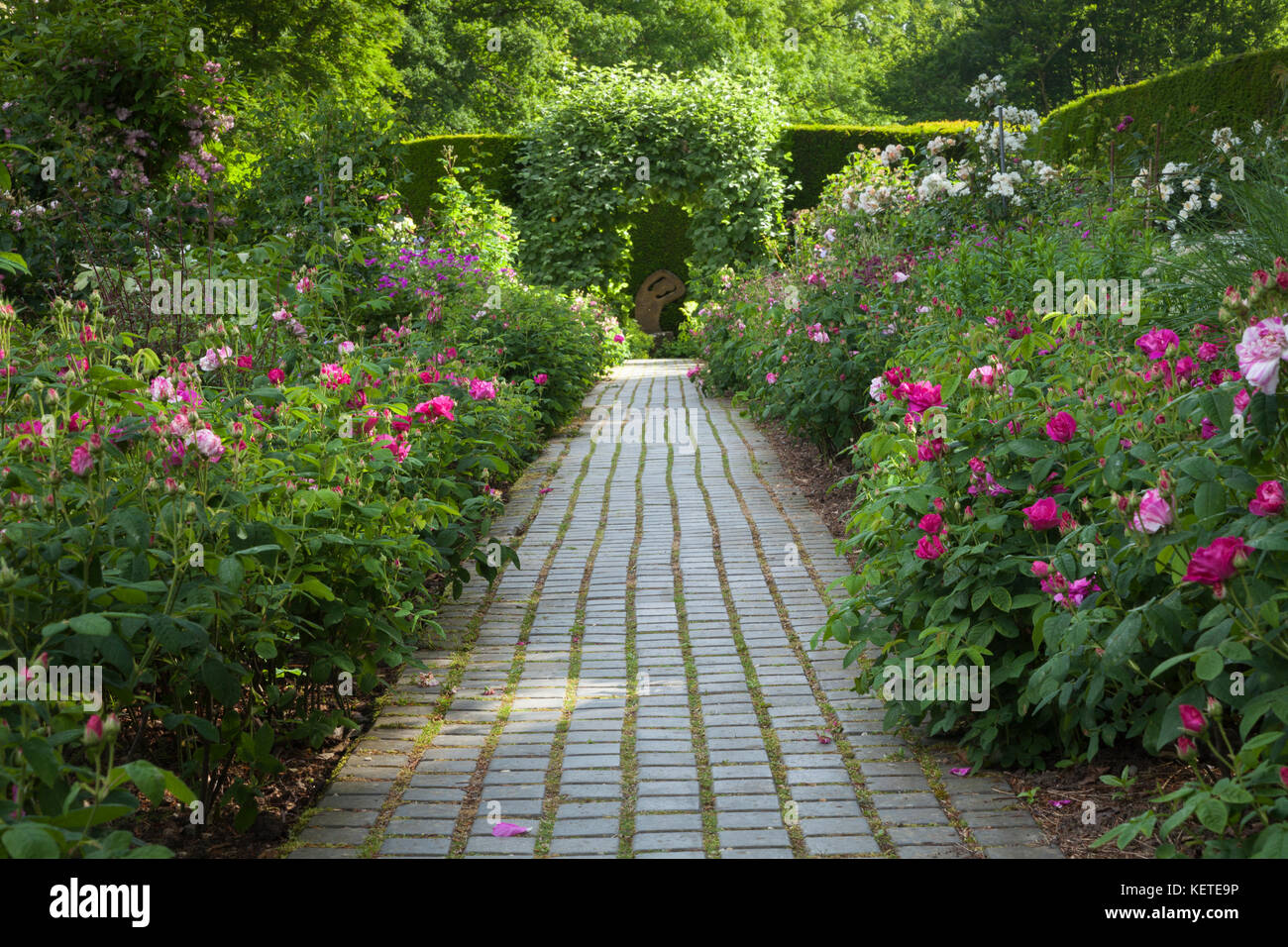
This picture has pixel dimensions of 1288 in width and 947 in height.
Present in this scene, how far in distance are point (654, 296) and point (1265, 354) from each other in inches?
692

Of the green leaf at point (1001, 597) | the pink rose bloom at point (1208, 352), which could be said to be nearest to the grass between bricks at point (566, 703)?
the green leaf at point (1001, 597)

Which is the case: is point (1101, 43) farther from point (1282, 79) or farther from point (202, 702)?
point (202, 702)

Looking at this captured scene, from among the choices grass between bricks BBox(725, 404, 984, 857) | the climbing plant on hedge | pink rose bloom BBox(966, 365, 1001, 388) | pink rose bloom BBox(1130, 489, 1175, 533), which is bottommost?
grass between bricks BBox(725, 404, 984, 857)

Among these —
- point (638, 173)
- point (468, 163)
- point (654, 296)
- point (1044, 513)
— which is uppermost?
point (468, 163)

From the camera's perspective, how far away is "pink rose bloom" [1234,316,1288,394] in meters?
1.66

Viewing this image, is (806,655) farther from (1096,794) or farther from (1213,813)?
(1213,813)

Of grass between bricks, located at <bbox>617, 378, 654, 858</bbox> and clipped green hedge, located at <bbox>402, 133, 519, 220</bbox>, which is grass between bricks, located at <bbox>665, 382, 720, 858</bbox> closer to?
grass between bricks, located at <bbox>617, 378, 654, 858</bbox>

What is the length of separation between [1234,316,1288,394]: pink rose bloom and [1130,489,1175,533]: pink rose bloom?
0.29 m

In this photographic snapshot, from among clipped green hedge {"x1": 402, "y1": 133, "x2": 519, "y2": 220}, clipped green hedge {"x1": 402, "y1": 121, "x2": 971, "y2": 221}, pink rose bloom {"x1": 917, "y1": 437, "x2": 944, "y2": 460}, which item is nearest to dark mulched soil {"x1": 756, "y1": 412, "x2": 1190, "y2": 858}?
pink rose bloom {"x1": 917, "y1": 437, "x2": 944, "y2": 460}

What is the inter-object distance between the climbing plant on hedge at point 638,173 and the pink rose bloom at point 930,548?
12.5 meters

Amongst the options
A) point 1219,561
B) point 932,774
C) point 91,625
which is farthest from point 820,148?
point 91,625

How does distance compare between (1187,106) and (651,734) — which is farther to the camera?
(1187,106)

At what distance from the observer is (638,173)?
1494 centimetres
